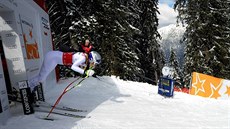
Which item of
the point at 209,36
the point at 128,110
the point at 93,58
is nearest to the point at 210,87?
the point at 128,110

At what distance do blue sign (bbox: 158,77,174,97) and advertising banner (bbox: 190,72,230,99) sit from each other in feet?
6.44

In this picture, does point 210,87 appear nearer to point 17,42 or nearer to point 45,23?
point 45,23

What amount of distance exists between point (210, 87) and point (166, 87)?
2663 mm

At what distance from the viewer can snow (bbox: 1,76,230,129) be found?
7359 mm

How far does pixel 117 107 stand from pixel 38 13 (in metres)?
4.72

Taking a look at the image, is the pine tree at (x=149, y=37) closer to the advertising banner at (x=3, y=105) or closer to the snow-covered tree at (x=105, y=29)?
the snow-covered tree at (x=105, y=29)

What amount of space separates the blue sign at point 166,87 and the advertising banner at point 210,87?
1.96m

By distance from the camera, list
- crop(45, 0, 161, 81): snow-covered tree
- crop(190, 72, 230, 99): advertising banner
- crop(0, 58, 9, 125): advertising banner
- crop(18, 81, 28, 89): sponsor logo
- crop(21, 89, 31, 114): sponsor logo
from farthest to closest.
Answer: crop(45, 0, 161, 81): snow-covered tree → crop(190, 72, 230, 99): advertising banner → crop(18, 81, 28, 89): sponsor logo → crop(21, 89, 31, 114): sponsor logo → crop(0, 58, 9, 125): advertising banner

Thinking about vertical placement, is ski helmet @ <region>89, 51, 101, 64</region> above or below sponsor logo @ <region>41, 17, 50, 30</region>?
below

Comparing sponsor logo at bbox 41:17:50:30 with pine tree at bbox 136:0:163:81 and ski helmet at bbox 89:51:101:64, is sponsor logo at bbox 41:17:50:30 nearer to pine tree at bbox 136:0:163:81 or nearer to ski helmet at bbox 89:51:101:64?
ski helmet at bbox 89:51:101:64

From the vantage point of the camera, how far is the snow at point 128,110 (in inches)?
290

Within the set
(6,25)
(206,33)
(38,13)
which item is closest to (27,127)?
(6,25)

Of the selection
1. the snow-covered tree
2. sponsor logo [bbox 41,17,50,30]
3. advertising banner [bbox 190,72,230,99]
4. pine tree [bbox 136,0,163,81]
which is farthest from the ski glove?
pine tree [bbox 136,0,163,81]

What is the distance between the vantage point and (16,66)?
28.2ft
